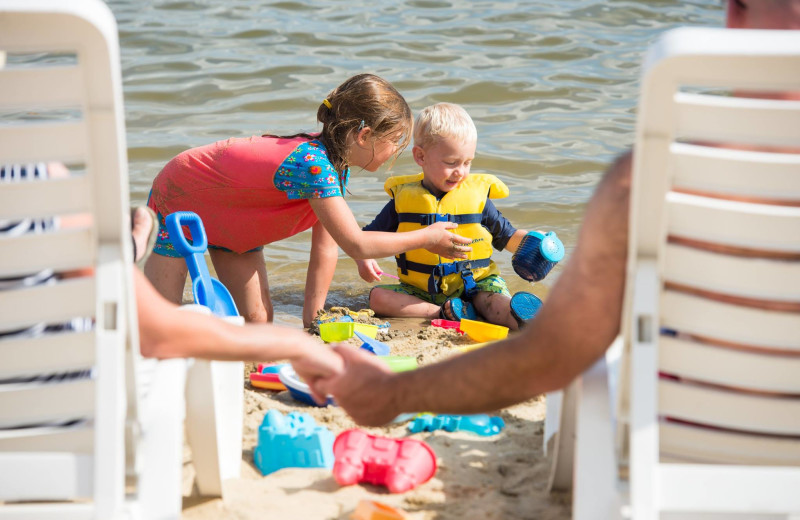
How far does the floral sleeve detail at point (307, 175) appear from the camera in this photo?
4.15 metres

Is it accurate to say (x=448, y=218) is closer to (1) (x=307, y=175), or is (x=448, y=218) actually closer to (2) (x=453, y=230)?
(2) (x=453, y=230)

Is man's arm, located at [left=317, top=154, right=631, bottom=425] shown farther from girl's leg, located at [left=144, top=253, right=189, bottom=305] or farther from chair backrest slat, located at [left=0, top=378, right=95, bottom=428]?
girl's leg, located at [left=144, top=253, right=189, bottom=305]

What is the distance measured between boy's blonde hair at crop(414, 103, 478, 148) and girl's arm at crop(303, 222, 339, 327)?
0.72 m

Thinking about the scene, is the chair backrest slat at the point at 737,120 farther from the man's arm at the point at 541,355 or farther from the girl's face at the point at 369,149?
the girl's face at the point at 369,149

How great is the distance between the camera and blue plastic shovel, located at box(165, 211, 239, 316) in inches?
132

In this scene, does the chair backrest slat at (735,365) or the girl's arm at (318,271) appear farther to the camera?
the girl's arm at (318,271)

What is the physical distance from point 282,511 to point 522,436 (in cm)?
86

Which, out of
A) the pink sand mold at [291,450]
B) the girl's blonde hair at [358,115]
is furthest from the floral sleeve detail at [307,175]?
the pink sand mold at [291,450]

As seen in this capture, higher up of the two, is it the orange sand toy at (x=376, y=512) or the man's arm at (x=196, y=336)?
the man's arm at (x=196, y=336)

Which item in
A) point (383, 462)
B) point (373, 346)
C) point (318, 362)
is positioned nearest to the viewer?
point (318, 362)

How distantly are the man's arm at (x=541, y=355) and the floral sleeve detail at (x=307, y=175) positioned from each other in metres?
1.95

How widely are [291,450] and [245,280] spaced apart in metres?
2.05

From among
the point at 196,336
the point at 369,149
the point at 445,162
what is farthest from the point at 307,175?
the point at 196,336

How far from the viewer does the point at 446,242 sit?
14.3ft
